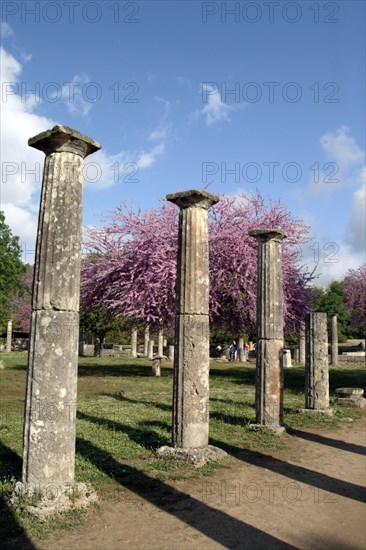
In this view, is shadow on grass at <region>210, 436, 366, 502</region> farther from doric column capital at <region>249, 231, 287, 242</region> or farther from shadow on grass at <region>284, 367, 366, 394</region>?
shadow on grass at <region>284, 367, 366, 394</region>

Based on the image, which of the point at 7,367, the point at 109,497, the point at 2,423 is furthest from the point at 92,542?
the point at 7,367

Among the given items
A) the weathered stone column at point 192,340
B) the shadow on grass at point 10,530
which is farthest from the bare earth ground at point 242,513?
the weathered stone column at point 192,340

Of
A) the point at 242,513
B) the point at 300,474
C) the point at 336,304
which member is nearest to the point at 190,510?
the point at 242,513

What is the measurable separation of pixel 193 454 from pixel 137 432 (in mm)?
2115

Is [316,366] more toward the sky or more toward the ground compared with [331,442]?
more toward the sky

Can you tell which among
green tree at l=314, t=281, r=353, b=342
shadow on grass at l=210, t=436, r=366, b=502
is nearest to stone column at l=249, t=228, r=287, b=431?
shadow on grass at l=210, t=436, r=366, b=502

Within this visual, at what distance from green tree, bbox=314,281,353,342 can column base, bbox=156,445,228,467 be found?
142 ft

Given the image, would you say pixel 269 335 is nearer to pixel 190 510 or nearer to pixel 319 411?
pixel 319 411

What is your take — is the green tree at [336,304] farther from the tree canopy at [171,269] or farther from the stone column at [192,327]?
the stone column at [192,327]

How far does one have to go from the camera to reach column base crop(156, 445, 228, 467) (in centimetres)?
758

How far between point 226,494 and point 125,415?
537 cm

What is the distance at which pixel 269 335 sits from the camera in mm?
10719

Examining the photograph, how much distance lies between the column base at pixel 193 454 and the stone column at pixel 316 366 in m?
5.20

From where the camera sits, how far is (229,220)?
2180cm
